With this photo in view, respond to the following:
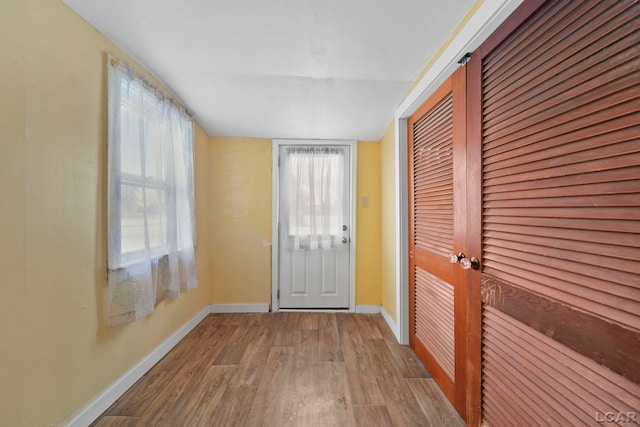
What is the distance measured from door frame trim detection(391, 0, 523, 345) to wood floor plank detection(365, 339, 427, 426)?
0.31m

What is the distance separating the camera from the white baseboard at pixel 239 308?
122 inches

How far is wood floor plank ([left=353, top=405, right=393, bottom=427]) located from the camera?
143cm

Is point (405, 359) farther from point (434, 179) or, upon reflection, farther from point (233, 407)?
point (434, 179)

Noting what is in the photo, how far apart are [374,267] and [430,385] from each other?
150cm

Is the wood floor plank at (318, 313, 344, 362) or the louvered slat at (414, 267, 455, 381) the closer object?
the louvered slat at (414, 267, 455, 381)

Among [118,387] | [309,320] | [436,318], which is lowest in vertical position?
[309,320]

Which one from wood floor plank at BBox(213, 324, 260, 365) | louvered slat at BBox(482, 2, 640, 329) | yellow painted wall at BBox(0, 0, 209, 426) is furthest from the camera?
wood floor plank at BBox(213, 324, 260, 365)

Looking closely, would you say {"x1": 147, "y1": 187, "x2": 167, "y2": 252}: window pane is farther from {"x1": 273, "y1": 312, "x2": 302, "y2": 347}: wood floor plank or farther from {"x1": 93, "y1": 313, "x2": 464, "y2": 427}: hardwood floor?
{"x1": 273, "y1": 312, "x2": 302, "y2": 347}: wood floor plank

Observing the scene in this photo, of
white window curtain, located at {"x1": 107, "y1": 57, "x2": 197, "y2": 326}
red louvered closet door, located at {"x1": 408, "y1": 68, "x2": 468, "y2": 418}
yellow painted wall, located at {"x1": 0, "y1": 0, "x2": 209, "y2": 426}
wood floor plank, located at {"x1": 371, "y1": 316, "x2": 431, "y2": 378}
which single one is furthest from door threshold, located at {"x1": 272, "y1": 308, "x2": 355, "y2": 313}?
yellow painted wall, located at {"x1": 0, "y1": 0, "x2": 209, "y2": 426}

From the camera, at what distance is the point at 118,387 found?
1617 mm

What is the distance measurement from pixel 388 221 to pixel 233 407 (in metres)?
2.03

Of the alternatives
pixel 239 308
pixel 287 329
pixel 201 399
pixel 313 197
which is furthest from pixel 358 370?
pixel 313 197

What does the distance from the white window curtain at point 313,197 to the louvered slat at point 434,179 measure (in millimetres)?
1163

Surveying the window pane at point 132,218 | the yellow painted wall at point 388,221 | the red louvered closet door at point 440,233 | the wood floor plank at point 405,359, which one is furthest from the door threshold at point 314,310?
the window pane at point 132,218
